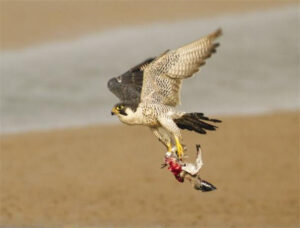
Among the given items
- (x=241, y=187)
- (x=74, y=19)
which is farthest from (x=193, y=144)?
(x=74, y=19)

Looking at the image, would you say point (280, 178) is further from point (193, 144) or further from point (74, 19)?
point (74, 19)

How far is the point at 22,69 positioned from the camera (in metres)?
23.5

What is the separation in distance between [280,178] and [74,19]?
12637 millimetres

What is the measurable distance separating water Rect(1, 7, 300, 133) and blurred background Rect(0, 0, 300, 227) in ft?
0.13

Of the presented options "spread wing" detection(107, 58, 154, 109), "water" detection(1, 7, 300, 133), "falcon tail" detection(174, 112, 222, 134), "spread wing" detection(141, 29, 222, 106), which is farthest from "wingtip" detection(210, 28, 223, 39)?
"water" detection(1, 7, 300, 133)

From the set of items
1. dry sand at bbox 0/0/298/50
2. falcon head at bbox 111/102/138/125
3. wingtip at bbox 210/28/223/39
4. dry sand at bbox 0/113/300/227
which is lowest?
falcon head at bbox 111/102/138/125

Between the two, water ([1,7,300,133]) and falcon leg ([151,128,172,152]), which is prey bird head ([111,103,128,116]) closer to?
falcon leg ([151,128,172,152])

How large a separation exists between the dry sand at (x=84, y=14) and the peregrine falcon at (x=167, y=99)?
55.5 ft

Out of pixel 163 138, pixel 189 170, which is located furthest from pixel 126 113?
pixel 189 170

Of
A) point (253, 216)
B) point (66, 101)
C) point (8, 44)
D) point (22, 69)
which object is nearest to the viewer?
point (253, 216)

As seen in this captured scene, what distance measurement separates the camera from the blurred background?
1622 cm

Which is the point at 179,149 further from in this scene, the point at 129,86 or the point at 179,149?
the point at 129,86

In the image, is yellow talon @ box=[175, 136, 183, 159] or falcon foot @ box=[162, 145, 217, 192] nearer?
falcon foot @ box=[162, 145, 217, 192]

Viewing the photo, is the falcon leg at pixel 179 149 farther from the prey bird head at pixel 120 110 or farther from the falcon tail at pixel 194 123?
the prey bird head at pixel 120 110
